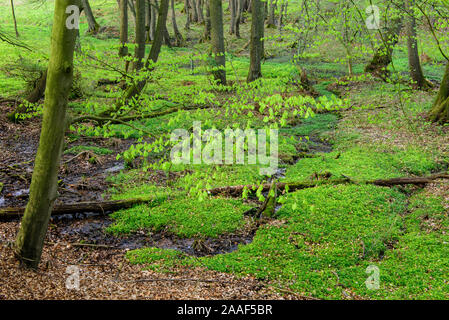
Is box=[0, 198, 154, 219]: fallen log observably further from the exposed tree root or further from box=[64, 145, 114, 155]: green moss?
box=[64, 145, 114, 155]: green moss

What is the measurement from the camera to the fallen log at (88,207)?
26.8 feet

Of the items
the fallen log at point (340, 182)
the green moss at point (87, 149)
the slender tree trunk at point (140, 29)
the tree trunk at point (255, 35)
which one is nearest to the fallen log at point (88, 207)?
the fallen log at point (340, 182)

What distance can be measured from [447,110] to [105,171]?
1448 cm

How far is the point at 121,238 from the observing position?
820cm

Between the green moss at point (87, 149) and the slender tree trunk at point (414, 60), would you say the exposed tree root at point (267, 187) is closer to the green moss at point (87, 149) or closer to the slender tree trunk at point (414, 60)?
the green moss at point (87, 149)

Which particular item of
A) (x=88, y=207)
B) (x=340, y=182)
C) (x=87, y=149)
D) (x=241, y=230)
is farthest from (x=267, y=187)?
(x=87, y=149)

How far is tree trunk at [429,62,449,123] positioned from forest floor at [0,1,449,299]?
1447 mm

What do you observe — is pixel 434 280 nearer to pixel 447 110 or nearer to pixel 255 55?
pixel 447 110

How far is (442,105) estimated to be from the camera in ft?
50.9

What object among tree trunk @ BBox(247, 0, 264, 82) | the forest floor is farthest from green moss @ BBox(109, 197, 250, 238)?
tree trunk @ BBox(247, 0, 264, 82)

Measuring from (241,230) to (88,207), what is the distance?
3.98 meters

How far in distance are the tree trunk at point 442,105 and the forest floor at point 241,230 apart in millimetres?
1447
